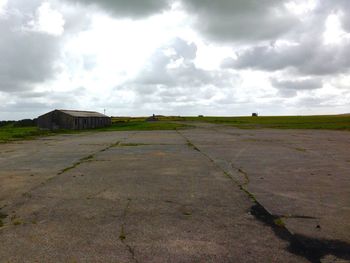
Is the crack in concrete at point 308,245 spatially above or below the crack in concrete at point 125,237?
above

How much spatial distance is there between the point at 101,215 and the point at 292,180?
20.6 ft

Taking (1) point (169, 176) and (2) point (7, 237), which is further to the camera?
(1) point (169, 176)

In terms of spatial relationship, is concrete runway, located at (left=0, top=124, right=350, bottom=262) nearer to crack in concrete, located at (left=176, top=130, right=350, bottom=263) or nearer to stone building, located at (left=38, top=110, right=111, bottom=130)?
crack in concrete, located at (left=176, top=130, right=350, bottom=263)

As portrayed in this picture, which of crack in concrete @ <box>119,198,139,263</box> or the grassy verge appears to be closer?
crack in concrete @ <box>119,198,139,263</box>

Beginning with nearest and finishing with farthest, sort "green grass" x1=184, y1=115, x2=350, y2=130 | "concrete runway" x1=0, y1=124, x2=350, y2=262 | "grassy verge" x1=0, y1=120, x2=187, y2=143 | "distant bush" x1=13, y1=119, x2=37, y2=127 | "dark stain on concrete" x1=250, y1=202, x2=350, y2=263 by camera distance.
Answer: "dark stain on concrete" x1=250, y1=202, x2=350, y2=263 → "concrete runway" x1=0, y1=124, x2=350, y2=262 → "grassy verge" x1=0, y1=120, x2=187, y2=143 → "green grass" x1=184, y1=115, x2=350, y2=130 → "distant bush" x1=13, y1=119, x2=37, y2=127

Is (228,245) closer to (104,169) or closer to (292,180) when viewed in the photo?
(292,180)

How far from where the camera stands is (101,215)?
7113 mm

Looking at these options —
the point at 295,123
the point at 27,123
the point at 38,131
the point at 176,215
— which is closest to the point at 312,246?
the point at 176,215

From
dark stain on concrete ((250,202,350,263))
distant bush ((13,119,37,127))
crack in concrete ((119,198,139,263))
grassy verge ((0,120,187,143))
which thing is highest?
distant bush ((13,119,37,127))

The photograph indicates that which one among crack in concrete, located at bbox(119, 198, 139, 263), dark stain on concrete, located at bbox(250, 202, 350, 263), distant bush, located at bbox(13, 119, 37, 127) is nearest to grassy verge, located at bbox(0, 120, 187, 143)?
distant bush, located at bbox(13, 119, 37, 127)

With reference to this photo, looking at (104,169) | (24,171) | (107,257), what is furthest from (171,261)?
(24,171)

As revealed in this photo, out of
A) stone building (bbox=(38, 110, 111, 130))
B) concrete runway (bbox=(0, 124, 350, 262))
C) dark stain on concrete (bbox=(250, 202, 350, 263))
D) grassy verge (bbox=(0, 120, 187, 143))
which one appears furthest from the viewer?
stone building (bbox=(38, 110, 111, 130))

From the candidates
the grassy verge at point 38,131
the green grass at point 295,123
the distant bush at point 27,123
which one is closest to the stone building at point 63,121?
the grassy verge at point 38,131

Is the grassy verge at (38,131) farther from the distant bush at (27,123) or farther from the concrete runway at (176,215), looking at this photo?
the concrete runway at (176,215)
